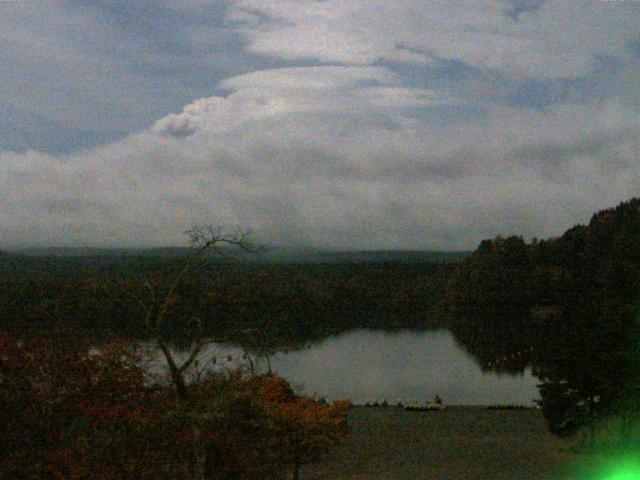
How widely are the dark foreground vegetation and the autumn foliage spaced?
839cm

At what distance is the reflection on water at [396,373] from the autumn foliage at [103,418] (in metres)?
16.1

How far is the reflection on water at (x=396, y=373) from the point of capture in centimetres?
3547

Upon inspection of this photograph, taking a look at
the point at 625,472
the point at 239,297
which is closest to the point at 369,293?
the point at 239,297

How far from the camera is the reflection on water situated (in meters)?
35.5

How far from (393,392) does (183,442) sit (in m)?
28.8

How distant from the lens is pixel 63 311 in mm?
55312

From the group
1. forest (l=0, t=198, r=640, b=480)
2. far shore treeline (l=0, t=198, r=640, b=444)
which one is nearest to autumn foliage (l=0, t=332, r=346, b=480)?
forest (l=0, t=198, r=640, b=480)

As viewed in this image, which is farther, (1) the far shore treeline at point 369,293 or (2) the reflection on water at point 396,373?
(1) the far shore treeline at point 369,293

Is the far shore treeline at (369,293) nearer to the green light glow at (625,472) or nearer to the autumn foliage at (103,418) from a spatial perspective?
the green light glow at (625,472)

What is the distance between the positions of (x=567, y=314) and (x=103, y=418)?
11.8 m

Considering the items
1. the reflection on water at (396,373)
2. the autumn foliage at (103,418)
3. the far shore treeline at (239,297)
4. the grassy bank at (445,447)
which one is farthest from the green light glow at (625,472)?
the far shore treeline at (239,297)

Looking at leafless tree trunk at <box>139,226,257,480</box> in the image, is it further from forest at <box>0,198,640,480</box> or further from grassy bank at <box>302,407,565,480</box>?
grassy bank at <box>302,407,565,480</box>

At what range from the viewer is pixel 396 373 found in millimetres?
43719

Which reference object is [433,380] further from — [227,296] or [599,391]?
Result: [227,296]
